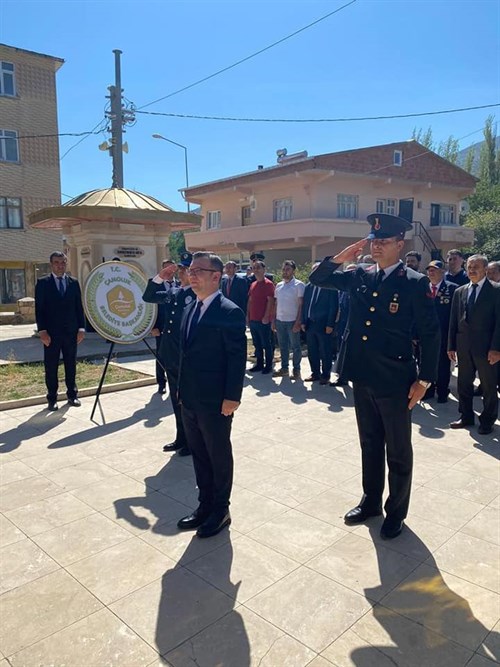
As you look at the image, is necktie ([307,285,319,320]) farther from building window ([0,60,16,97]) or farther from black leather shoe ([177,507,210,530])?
building window ([0,60,16,97])

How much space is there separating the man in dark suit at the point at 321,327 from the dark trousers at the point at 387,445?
14.1 feet

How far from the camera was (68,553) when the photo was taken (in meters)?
3.11

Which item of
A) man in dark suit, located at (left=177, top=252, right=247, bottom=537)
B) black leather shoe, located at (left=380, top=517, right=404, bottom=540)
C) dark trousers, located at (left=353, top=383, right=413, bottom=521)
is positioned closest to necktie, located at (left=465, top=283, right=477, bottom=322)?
dark trousers, located at (left=353, top=383, right=413, bottom=521)

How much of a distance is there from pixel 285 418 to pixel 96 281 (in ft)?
9.36

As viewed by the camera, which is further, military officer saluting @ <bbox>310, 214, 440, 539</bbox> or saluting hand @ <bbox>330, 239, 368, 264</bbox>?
saluting hand @ <bbox>330, 239, 368, 264</bbox>

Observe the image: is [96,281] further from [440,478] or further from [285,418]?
[440,478]

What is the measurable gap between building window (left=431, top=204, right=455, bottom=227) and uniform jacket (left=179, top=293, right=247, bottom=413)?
29934 millimetres

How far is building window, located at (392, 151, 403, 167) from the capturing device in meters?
27.4

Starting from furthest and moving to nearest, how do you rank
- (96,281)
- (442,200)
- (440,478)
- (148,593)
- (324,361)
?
1. (442,200)
2. (324,361)
3. (96,281)
4. (440,478)
5. (148,593)

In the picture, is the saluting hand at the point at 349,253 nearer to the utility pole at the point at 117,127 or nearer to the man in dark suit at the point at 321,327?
the man in dark suit at the point at 321,327

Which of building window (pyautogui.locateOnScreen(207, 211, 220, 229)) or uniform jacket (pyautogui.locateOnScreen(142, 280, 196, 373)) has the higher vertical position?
building window (pyautogui.locateOnScreen(207, 211, 220, 229))

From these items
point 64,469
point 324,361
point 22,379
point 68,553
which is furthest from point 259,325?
point 68,553

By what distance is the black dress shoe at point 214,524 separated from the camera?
3297 millimetres

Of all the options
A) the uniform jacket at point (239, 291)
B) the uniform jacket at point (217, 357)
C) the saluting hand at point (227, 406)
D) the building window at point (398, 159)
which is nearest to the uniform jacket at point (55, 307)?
the uniform jacket at point (239, 291)
